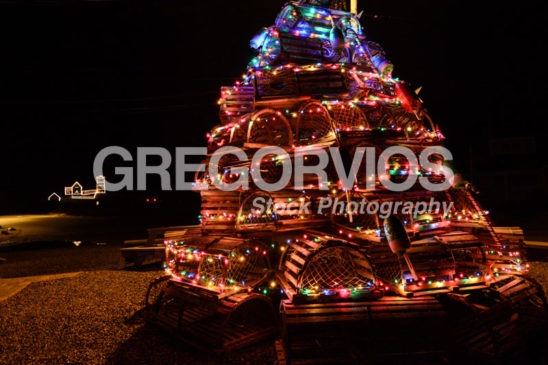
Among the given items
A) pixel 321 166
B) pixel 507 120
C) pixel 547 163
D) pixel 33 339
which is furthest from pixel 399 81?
pixel 507 120

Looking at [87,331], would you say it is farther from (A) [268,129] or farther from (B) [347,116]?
(B) [347,116]

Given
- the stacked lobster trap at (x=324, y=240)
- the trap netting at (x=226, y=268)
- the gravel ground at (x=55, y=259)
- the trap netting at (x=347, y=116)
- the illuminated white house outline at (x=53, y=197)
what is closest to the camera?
the stacked lobster trap at (x=324, y=240)

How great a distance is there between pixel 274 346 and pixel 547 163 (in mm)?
27315

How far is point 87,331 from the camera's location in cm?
508

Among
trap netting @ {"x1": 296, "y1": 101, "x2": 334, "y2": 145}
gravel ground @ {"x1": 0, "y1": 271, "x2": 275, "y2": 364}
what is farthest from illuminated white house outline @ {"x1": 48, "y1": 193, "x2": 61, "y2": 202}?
trap netting @ {"x1": 296, "y1": 101, "x2": 334, "y2": 145}

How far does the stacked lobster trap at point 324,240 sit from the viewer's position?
4.19 metres

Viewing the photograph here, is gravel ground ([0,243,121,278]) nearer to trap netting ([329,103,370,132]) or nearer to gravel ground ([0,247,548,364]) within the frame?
gravel ground ([0,247,548,364])

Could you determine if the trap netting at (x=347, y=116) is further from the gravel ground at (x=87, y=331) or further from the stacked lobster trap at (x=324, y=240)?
the gravel ground at (x=87, y=331)

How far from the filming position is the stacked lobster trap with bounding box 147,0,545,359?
4.19m

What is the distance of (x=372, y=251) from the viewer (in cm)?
485

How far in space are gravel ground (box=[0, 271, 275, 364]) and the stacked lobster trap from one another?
308 millimetres

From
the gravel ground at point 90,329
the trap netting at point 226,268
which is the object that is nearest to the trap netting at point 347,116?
the trap netting at point 226,268

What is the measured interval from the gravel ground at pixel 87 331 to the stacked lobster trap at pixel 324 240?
31 centimetres

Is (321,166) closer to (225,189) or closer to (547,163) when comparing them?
(225,189)
